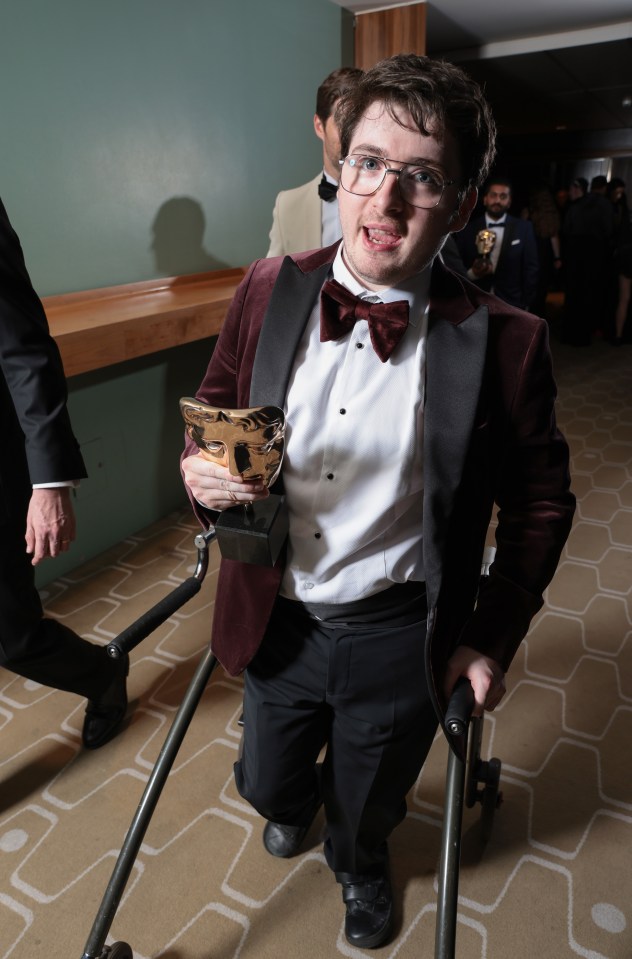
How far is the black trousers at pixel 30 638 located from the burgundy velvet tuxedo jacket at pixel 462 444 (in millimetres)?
622

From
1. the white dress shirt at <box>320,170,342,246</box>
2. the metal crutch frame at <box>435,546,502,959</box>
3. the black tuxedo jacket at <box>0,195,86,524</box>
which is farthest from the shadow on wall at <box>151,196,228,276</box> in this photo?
the metal crutch frame at <box>435,546,502,959</box>

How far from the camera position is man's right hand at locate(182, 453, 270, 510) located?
1.03 m

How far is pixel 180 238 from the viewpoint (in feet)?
11.1

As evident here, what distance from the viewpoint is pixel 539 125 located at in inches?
412

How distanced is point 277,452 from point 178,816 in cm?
137

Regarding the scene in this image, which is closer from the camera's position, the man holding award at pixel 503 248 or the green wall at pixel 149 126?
the green wall at pixel 149 126

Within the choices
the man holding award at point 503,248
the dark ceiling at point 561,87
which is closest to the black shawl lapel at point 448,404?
the man holding award at point 503,248

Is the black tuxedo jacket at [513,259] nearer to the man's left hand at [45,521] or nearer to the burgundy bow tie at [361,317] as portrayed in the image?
the man's left hand at [45,521]

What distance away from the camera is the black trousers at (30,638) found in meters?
1.70

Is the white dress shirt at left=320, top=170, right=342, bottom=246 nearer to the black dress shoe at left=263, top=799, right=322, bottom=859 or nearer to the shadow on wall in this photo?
the shadow on wall

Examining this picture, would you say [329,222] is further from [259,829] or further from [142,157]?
[259,829]

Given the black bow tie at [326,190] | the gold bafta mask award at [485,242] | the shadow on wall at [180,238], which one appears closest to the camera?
the black bow tie at [326,190]

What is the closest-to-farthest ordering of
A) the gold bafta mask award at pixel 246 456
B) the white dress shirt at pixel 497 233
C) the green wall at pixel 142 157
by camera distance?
1. the gold bafta mask award at pixel 246 456
2. the green wall at pixel 142 157
3. the white dress shirt at pixel 497 233

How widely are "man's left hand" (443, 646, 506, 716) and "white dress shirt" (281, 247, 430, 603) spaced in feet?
0.60
